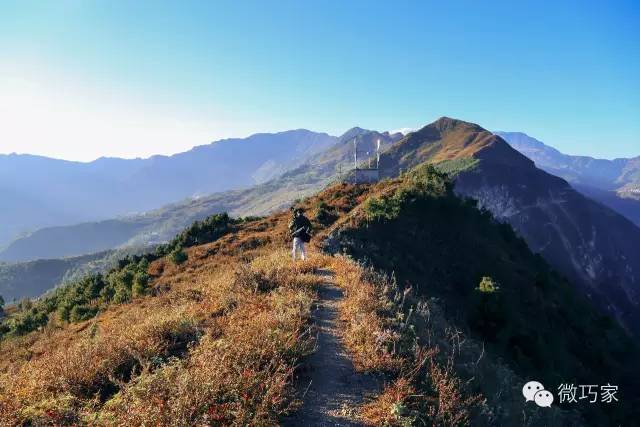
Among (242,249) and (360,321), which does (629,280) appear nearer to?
(242,249)

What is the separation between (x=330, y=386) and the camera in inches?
256

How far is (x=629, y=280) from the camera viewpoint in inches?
5576

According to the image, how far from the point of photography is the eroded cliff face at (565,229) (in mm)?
125750

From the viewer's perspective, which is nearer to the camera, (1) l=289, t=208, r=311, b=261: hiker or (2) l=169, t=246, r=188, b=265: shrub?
(1) l=289, t=208, r=311, b=261: hiker

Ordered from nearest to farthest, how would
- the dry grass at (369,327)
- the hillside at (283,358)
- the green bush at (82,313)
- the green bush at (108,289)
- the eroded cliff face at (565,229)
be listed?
the hillside at (283,358), the dry grass at (369,327), the green bush at (82,313), the green bush at (108,289), the eroded cliff face at (565,229)

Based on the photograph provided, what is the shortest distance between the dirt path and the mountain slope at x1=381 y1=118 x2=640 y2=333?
125534mm

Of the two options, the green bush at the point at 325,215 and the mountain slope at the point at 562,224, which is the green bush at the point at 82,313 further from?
the mountain slope at the point at 562,224

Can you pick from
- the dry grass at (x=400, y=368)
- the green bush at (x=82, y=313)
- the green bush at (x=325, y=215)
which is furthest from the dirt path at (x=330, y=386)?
the green bush at (x=325, y=215)

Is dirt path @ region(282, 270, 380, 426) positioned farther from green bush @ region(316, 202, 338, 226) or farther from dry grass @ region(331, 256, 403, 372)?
green bush @ region(316, 202, 338, 226)

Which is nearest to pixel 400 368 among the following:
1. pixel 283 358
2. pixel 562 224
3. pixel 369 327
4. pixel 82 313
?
pixel 369 327

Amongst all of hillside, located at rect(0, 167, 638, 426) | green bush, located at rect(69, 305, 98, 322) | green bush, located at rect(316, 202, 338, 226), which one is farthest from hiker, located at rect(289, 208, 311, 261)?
green bush, located at rect(69, 305, 98, 322)

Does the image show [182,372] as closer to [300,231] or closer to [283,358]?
[283,358]

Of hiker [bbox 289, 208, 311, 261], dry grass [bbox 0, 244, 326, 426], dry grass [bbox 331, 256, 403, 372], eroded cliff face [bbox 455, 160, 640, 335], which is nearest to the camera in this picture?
dry grass [bbox 0, 244, 326, 426]

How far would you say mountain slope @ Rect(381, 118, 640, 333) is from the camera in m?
126
